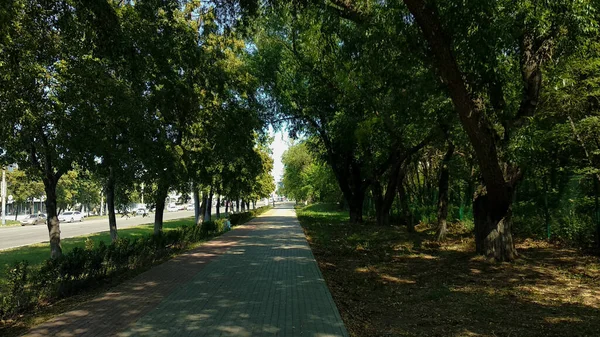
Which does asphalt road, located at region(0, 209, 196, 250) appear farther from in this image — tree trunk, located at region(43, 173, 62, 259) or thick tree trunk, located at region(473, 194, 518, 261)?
thick tree trunk, located at region(473, 194, 518, 261)

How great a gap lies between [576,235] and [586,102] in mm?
3773

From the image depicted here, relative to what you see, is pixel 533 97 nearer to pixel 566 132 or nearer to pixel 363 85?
pixel 566 132

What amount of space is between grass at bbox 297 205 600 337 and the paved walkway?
540 millimetres

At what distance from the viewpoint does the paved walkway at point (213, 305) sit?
5297 mm

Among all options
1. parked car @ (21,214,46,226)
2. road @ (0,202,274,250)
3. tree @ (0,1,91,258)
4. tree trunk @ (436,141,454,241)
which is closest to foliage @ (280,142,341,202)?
road @ (0,202,274,250)

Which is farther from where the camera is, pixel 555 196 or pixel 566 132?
pixel 555 196

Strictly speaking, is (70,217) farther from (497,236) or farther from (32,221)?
(497,236)

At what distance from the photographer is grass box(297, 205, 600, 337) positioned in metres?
5.52

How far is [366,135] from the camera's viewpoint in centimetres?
1692

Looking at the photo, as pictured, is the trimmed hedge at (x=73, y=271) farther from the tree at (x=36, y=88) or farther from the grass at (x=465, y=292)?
the grass at (x=465, y=292)

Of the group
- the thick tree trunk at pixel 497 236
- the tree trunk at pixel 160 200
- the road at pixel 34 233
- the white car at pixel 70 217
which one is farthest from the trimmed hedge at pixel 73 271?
the white car at pixel 70 217

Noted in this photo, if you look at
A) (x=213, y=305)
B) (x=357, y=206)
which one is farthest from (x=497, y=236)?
(x=357, y=206)

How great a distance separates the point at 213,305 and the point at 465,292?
4296 mm

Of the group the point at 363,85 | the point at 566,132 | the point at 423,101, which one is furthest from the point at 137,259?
the point at 566,132
